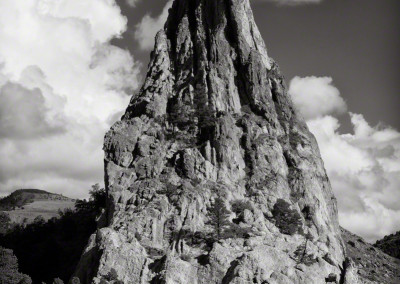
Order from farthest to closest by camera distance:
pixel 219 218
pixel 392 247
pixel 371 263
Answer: pixel 392 247
pixel 371 263
pixel 219 218

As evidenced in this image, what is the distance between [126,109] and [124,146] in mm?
18235

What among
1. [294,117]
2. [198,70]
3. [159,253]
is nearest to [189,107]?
[198,70]

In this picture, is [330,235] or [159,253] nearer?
[159,253]

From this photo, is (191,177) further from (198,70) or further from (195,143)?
(198,70)

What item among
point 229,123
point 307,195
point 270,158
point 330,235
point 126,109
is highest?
point 126,109

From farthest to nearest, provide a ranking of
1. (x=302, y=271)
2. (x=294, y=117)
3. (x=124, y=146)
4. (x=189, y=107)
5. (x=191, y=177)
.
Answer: (x=294, y=117) → (x=189, y=107) → (x=124, y=146) → (x=191, y=177) → (x=302, y=271)

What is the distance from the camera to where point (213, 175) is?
95.8m

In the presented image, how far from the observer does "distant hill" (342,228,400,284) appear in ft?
381

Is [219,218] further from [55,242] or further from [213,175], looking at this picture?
[55,242]

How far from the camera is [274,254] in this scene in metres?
Answer: 81.0

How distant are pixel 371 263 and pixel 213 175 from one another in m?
60.3

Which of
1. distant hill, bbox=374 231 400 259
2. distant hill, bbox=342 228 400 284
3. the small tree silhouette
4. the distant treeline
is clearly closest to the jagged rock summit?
the small tree silhouette

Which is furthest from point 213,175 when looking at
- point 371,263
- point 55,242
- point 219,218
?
point 371,263

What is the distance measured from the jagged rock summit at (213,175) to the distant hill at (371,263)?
19.0 m
